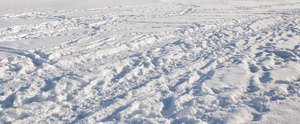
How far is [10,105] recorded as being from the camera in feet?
11.5

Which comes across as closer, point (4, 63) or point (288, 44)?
point (4, 63)

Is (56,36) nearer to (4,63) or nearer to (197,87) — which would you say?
(4,63)

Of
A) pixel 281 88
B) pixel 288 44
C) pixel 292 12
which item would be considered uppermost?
pixel 292 12

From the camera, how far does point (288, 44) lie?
5363 millimetres

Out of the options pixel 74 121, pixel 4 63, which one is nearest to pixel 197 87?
pixel 74 121

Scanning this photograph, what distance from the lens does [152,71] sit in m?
4.48

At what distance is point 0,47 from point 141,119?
4331mm

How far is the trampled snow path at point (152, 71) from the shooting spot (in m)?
3.26

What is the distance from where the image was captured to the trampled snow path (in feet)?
10.7

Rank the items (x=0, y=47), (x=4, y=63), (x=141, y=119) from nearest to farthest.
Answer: (x=141, y=119)
(x=4, y=63)
(x=0, y=47)

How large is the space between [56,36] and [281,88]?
5299 mm

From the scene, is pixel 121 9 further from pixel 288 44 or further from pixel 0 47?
pixel 288 44

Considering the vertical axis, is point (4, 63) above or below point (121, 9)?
below

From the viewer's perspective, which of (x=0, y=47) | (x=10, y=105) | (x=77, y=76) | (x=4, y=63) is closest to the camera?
(x=10, y=105)
